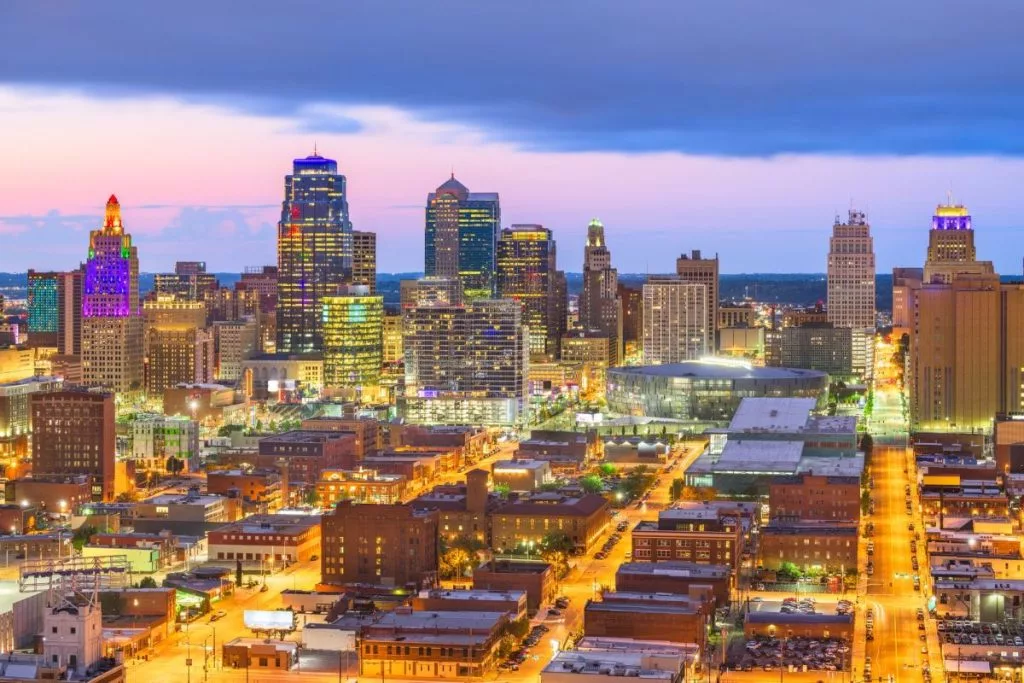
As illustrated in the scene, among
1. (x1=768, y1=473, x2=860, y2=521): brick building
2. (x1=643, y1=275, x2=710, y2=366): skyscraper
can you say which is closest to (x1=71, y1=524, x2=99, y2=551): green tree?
(x1=768, y1=473, x2=860, y2=521): brick building

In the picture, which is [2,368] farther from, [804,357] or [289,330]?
[804,357]

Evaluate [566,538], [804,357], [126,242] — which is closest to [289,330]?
[126,242]

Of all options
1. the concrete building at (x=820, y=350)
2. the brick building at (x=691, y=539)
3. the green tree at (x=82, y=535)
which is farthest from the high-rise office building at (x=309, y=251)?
the brick building at (x=691, y=539)

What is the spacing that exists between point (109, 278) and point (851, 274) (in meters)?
70.0

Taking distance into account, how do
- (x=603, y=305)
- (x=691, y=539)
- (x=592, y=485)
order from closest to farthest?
(x=691, y=539) → (x=592, y=485) → (x=603, y=305)

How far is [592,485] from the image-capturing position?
91688 millimetres

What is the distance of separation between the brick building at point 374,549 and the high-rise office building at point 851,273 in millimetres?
115123

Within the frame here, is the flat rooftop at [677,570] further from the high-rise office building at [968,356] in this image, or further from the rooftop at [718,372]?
the rooftop at [718,372]

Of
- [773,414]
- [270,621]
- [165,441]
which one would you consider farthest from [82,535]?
[773,414]

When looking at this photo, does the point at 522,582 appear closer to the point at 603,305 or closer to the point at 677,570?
the point at 677,570

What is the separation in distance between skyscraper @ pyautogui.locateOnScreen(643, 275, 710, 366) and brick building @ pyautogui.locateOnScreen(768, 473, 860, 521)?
81.9m

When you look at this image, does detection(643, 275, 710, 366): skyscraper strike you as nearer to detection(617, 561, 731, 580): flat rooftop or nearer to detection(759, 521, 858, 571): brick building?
detection(759, 521, 858, 571): brick building

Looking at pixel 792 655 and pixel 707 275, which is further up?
pixel 707 275

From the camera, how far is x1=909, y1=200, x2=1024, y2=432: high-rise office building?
11706cm
